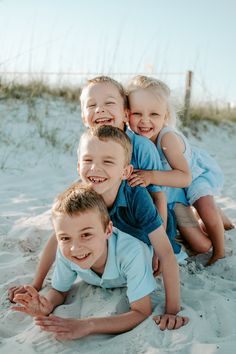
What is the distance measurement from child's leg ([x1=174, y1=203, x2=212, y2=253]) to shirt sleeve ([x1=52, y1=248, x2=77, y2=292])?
947 mm

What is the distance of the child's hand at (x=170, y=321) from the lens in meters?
2.17

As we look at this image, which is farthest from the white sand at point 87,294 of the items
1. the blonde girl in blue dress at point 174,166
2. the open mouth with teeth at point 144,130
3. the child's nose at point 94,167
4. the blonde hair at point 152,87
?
the blonde hair at point 152,87

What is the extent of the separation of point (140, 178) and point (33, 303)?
2.61 ft

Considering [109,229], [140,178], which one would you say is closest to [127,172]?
[140,178]

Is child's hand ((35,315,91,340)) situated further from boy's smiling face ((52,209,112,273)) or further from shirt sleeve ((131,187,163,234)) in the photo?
shirt sleeve ((131,187,163,234))

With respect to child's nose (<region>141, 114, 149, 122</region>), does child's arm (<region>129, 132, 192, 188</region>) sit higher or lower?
lower

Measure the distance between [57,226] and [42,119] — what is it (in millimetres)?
5669

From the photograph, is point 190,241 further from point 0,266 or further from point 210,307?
point 0,266

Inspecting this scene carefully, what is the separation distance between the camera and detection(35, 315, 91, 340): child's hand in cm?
214

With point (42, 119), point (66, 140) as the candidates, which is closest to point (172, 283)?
point (66, 140)

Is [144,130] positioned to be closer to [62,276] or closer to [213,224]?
[213,224]

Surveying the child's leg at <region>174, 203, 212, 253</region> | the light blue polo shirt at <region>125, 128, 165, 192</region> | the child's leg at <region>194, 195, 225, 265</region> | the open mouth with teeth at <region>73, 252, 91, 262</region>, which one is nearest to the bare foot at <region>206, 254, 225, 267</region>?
the child's leg at <region>194, 195, 225, 265</region>

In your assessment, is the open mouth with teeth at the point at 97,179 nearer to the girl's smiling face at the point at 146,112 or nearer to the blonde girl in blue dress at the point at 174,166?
the blonde girl in blue dress at the point at 174,166

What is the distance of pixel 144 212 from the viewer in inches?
96.5
